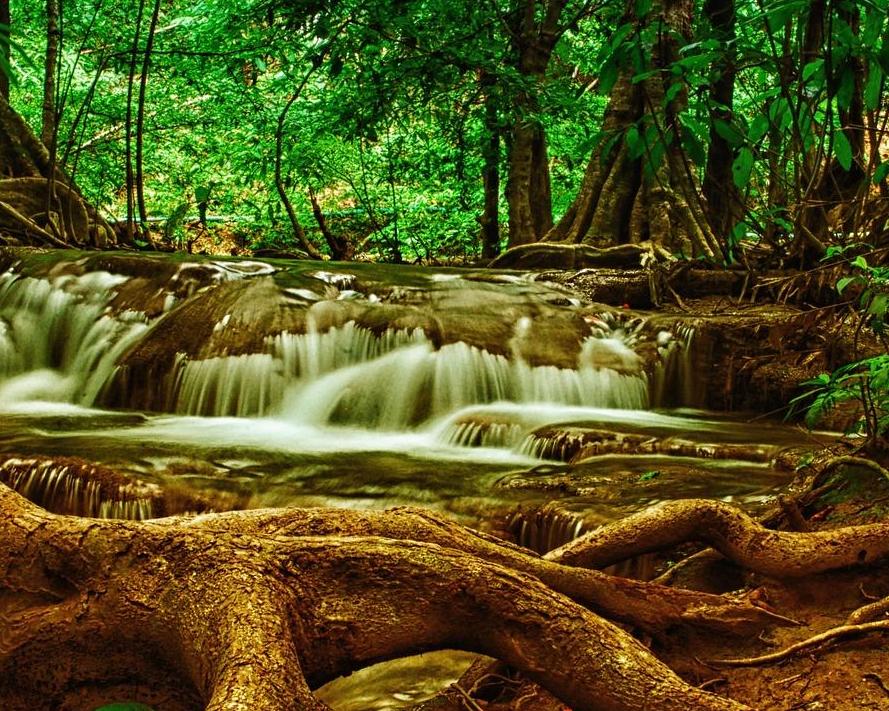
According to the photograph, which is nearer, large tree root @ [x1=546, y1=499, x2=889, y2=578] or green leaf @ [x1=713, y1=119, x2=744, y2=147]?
green leaf @ [x1=713, y1=119, x2=744, y2=147]

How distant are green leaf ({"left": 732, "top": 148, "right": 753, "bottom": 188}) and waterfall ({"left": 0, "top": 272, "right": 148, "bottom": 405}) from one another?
709 cm

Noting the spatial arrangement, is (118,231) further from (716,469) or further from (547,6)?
(716,469)

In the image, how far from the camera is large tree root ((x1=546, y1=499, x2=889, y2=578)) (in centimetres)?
294

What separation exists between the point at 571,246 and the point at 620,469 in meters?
6.85

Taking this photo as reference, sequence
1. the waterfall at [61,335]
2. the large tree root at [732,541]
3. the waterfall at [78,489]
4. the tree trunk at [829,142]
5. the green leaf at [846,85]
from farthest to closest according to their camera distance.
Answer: the waterfall at [61,335], the waterfall at [78,489], the large tree root at [732,541], the tree trunk at [829,142], the green leaf at [846,85]

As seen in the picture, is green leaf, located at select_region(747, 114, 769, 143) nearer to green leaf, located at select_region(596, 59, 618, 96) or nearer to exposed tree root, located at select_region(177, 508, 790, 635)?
green leaf, located at select_region(596, 59, 618, 96)

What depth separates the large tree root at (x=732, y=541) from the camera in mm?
2938

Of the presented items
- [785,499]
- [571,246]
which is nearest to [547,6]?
[571,246]

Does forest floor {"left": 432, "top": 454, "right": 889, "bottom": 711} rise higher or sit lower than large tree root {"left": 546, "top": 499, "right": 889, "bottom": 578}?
lower

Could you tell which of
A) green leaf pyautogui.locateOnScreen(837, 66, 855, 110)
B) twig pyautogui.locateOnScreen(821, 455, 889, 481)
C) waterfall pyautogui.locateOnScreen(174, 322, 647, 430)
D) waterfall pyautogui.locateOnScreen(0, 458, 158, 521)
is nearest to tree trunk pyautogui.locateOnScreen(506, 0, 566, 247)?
waterfall pyautogui.locateOnScreen(174, 322, 647, 430)

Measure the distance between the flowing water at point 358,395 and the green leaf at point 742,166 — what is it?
224cm

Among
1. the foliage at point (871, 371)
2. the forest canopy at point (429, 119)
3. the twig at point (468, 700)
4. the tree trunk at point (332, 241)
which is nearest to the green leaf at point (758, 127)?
the forest canopy at point (429, 119)

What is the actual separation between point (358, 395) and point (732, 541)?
5.31m

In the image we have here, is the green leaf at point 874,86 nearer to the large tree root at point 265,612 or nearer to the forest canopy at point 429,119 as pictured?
the forest canopy at point 429,119
